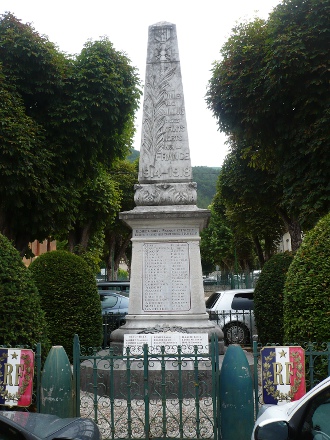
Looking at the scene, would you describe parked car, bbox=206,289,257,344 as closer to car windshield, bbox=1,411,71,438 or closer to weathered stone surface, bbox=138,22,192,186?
weathered stone surface, bbox=138,22,192,186

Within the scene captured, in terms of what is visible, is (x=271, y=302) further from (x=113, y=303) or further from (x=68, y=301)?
(x=113, y=303)

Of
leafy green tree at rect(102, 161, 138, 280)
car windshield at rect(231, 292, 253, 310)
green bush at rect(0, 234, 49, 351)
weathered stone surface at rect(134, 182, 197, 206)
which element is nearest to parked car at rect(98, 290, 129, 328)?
car windshield at rect(231, 292, 253, 310)

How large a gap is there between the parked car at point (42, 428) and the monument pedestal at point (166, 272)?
433cm

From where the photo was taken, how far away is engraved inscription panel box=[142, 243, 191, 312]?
8273mm

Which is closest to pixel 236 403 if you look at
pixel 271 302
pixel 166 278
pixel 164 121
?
pixel 166 278

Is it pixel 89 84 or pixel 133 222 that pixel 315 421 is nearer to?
pixel 133 222

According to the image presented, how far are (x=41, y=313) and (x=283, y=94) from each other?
498 inches

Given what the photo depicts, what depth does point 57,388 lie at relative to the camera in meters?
4.89

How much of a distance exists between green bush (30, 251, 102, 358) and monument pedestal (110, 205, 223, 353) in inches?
99.0

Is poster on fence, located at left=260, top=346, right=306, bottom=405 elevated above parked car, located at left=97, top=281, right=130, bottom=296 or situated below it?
below

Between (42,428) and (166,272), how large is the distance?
495 cm

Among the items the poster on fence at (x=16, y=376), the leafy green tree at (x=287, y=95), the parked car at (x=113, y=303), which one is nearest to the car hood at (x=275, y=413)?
the poster on fence at (x=16, y=376)

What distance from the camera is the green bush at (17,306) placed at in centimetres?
552

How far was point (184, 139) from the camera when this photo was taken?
9.05m
